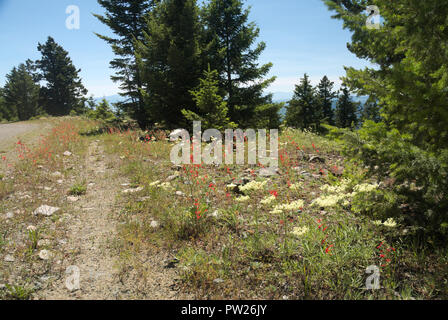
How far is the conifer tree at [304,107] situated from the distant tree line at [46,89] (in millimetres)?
35004

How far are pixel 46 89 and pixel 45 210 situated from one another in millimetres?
50917

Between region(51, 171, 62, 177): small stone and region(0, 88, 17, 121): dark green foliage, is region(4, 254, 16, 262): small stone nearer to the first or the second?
region(51, 171, 62, 177): small stone

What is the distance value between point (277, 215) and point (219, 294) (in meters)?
2.13

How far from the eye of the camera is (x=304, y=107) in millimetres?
38094

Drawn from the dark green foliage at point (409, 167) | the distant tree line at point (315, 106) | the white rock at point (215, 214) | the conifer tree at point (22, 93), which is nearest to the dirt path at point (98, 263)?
the white rock at point (215, 214)

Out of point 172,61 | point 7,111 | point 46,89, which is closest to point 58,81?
point 46,89

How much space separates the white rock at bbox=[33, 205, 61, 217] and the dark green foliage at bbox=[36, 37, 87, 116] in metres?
48.5

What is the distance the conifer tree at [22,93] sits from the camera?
4862 cm

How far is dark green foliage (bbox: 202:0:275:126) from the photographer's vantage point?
46.4ft

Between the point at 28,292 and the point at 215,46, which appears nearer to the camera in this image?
the point at 28,292

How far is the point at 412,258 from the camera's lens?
308cm

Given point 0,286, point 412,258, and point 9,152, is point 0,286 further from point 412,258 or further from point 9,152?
point 9,152

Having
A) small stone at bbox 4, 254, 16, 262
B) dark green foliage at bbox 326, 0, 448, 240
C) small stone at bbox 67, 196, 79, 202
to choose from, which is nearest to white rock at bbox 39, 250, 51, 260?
small stone at bbox 4, 254, 16, 262
